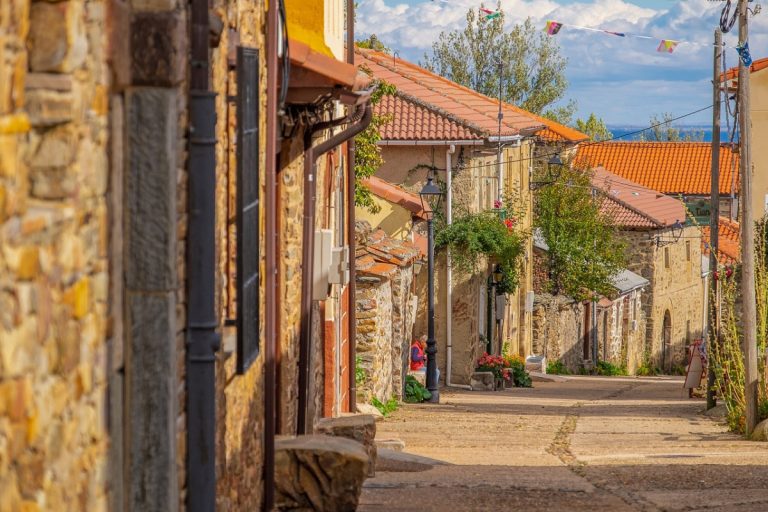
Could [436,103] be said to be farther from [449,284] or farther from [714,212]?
[714,212]

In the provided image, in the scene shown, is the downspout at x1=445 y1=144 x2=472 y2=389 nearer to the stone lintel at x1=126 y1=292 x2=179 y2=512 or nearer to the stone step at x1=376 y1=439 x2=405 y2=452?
the stone step at x1=376 y1=439 x2=405 y2=452

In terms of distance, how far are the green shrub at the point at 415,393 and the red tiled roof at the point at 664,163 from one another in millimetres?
35075

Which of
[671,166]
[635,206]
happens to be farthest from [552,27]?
[671,166]

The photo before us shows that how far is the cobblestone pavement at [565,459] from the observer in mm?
9992

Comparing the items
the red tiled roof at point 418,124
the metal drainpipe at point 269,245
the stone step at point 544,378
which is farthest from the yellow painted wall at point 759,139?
the metal drainpipe at point 269,245

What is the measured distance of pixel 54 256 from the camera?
3.43 metres

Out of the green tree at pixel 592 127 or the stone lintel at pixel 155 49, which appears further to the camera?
the green tree at pixel 592 127

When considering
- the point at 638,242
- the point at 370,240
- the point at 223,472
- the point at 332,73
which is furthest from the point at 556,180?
the point at 223,472

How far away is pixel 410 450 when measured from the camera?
48.4 ft

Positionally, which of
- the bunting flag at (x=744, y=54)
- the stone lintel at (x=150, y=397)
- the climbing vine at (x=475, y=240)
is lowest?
the stone lintel at (x=150, y=397)

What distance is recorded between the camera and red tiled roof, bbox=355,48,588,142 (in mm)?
28312

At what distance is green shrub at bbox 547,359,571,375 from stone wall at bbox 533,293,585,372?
12 cm

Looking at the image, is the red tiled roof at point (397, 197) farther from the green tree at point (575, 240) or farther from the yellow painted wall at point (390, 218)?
the green tree at point (575, 240)

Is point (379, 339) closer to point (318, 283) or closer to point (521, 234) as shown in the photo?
point (318, 283)
